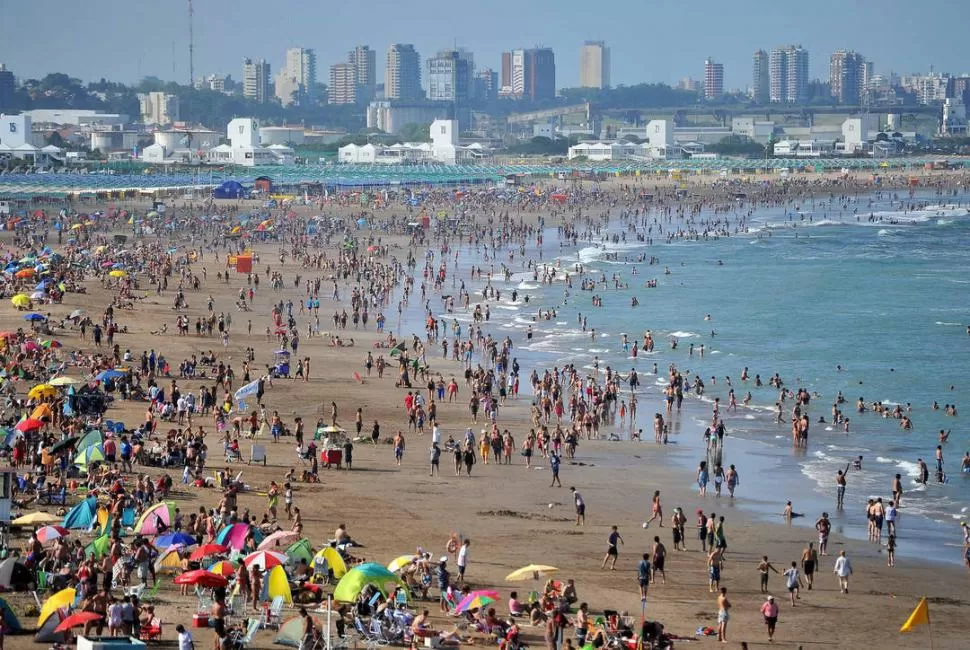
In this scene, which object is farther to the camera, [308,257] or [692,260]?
[692,260]

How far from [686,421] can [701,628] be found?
52.2ft

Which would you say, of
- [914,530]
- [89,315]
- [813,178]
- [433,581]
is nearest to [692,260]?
[89,315]

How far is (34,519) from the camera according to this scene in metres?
18.4

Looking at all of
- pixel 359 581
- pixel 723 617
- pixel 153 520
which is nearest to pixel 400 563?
pixel 359 581

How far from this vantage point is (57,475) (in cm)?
2177

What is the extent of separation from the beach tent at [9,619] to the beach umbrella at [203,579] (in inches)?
76.7

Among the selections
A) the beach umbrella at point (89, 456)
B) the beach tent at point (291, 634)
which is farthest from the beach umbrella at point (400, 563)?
the beach umbrella at point (89, 456)

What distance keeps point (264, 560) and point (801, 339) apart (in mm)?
33081

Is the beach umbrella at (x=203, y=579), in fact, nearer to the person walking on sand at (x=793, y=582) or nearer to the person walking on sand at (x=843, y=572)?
the person walking on sand at (x=793, y=582)

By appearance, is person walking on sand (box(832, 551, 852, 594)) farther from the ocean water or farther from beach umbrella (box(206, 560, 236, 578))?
beach umbrella (box(206, 560, 236, 578))

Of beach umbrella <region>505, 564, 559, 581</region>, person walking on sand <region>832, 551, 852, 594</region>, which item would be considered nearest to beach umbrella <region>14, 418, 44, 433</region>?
beach umbrella <region>505, 564, 559, 581</region>

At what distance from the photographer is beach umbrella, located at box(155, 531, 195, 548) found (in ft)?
57.0

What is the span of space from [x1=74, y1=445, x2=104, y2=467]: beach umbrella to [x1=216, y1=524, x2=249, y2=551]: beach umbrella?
16.4 ft

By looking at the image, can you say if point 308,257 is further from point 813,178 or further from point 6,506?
point 813,178
